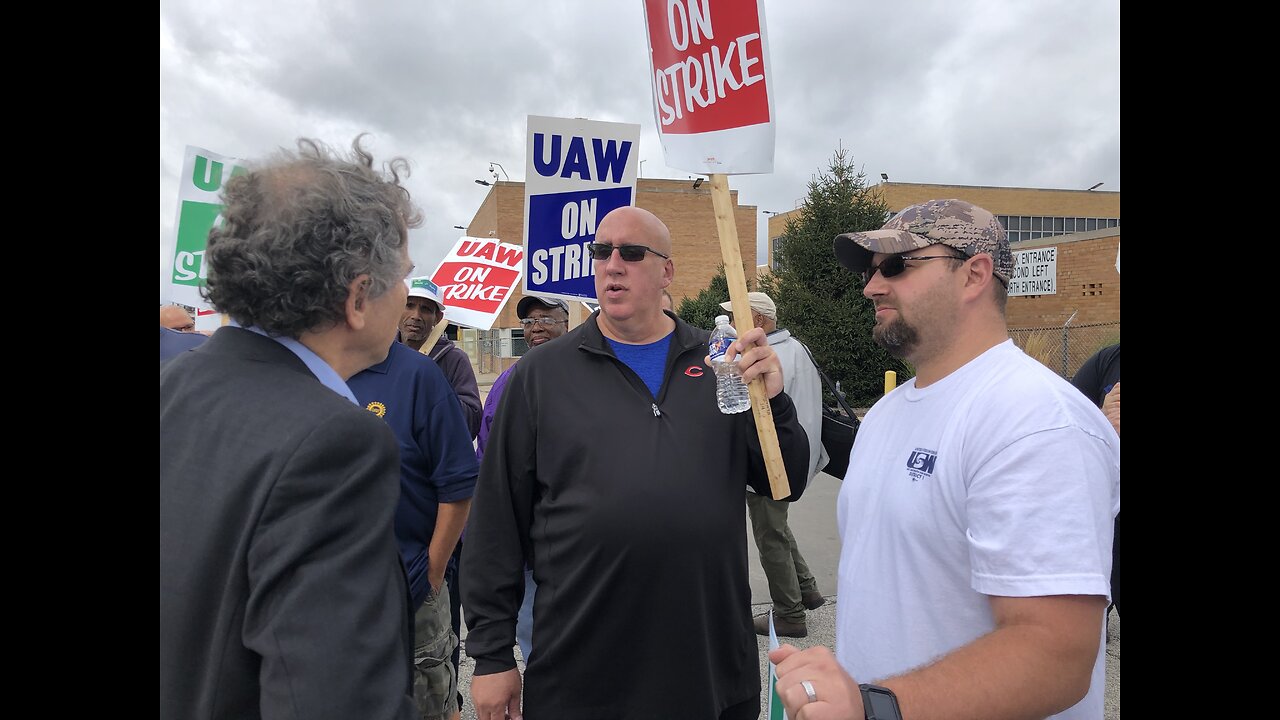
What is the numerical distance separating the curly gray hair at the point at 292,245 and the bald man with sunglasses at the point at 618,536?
94 cm

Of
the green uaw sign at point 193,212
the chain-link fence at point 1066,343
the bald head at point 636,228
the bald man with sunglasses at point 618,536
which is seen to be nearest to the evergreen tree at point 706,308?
the chain-link fence at point 1066,343

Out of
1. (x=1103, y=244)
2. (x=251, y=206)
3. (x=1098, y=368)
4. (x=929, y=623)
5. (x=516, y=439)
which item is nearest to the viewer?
(x=251, y=206)

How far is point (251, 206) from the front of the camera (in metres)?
1.34

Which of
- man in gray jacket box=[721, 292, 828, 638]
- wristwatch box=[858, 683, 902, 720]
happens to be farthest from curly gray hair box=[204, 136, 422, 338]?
man in gray jacket box=[721, 292, 828, 638]

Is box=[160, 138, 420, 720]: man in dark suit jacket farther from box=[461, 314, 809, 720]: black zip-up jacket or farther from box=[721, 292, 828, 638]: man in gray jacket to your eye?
box=[721, 292, 828, 638]: man in gray jacket

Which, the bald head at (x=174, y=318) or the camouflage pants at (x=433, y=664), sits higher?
the bald head at (x=174, y=318)

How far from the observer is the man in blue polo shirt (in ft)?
8.92

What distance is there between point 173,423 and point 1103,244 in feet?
89.9

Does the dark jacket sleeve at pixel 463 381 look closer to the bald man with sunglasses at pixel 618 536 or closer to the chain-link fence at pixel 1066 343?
the bald man with sunglasses at pixel 618 536

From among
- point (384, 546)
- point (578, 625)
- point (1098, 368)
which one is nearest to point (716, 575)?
point (578, 625)

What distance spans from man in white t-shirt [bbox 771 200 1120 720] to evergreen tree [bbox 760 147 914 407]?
37.2 feet

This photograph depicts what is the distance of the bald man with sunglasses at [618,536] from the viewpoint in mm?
2076
